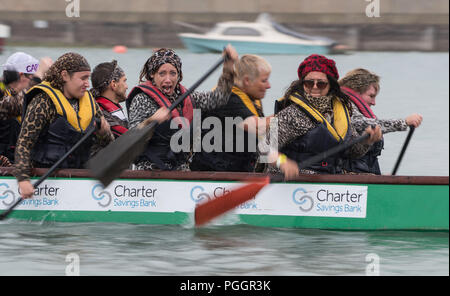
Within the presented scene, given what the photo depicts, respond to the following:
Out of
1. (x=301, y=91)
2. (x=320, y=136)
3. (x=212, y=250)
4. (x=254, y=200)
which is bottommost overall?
(x=212, y=250)

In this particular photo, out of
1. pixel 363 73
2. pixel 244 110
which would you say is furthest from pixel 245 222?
pixel 363 73

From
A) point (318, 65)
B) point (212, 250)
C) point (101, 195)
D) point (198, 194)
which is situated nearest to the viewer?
point (318, 65)

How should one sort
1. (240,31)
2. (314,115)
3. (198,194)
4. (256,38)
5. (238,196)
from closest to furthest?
1. (314,115)
2. (238,196)
3. (198,194)
4. (240,31)
5. (256,38)

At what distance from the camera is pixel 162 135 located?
749 centimetres

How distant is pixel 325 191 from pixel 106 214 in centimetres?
193

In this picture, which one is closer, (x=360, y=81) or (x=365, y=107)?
(x=365, y=107)

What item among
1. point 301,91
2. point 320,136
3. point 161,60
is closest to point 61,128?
point 161,60

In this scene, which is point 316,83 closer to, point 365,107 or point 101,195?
point 365,107

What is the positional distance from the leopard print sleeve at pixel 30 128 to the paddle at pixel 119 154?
1.81 ft

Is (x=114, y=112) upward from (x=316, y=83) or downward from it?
downward

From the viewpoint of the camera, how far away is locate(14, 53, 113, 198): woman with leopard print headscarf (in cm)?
738

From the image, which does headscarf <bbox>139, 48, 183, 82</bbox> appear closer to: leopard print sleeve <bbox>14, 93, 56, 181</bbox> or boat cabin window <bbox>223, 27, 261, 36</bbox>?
leopard print sleeve <bbox>14, 93, 56, 181</bbox>

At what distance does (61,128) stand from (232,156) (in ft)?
4.87

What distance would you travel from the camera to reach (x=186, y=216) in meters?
7.68
